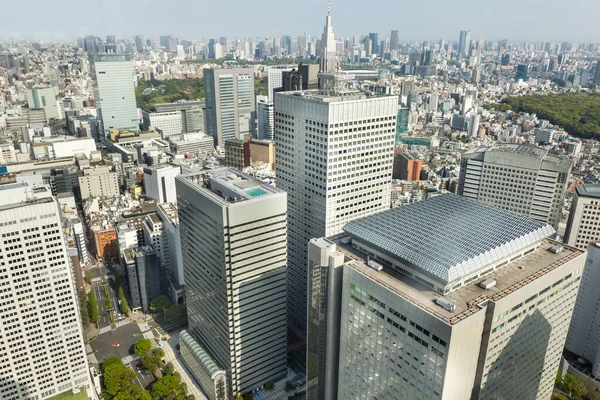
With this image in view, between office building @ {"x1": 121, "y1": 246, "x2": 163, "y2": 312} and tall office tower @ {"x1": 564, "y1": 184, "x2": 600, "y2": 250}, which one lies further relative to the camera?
office building @ {"x1": 121, "y1": 246, "x2": 163, "y2": 312}

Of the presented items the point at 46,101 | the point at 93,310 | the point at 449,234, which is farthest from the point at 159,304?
the point at 46,101

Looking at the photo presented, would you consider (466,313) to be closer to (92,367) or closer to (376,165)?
(376,165)

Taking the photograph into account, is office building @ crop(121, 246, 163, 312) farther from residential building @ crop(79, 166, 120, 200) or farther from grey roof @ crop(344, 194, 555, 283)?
grey roof @ crop(344, 194, 555, 283)

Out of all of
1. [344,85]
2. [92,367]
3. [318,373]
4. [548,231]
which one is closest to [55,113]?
[92,367]

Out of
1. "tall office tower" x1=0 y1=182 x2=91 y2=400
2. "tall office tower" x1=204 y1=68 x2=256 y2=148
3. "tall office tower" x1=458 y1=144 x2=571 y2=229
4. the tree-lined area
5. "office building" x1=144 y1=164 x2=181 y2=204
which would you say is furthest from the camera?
the tree-lined area

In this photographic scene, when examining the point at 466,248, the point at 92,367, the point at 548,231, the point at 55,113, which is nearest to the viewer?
the point at 466,248

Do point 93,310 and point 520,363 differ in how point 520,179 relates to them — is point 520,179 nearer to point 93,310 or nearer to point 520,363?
point 520,363

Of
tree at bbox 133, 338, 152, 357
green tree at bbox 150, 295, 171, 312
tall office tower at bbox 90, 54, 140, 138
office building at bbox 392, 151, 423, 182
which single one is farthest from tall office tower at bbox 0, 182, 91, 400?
tall office tower at bbox 90, 54, 140, 138
